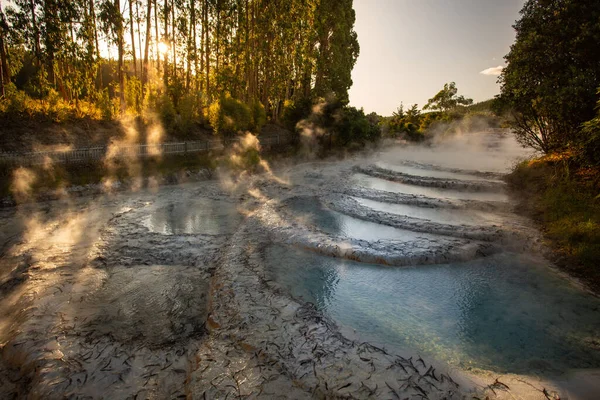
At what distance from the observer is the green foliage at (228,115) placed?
22.7 meters

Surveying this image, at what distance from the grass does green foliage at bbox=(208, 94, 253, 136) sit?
59.3 feet

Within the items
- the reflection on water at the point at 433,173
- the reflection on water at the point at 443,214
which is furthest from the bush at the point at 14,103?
the reflection on water at the point at 433,173

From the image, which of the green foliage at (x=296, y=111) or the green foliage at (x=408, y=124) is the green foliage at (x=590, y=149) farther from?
the green foliage at (x=408, y=124)

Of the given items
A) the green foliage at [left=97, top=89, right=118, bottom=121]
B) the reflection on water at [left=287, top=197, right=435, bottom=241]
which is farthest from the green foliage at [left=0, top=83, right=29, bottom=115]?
the reflection on water at [left=287, top=197, right=435, bottom=241]

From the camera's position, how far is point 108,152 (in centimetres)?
1683

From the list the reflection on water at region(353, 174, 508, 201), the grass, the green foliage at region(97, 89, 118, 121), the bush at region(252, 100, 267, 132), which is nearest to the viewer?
the grass

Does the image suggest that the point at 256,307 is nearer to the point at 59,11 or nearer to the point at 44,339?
the point at 44,339

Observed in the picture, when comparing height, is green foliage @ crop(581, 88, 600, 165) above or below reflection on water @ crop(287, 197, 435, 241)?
above

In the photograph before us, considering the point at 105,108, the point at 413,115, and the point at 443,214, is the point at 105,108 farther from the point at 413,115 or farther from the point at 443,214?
the point at 413,115

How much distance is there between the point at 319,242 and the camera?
33.8ft

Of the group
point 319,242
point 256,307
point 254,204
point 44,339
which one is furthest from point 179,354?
point 254,204

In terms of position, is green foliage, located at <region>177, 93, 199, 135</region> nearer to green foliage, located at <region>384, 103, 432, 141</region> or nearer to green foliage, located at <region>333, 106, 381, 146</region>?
green foliage, located at <region>333, 106, 381, 146</region>

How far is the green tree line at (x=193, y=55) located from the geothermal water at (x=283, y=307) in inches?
485

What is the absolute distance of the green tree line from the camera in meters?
19.7
